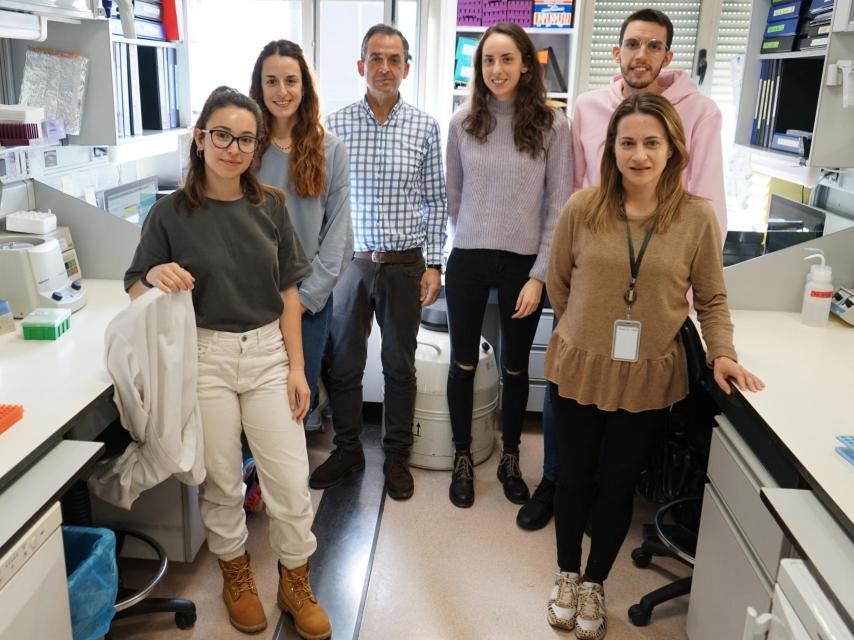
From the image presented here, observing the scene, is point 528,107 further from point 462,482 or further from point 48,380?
point 48,380

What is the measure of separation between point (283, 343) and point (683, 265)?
969mm

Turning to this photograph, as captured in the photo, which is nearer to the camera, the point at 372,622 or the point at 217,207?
the point at 217,207

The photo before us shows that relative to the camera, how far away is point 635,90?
2.30 metres

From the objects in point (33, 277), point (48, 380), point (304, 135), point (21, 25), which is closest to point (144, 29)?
point (21, 25)

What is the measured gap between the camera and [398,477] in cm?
278

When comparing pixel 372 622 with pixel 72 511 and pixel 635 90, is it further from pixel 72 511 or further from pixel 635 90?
pixel 635 90

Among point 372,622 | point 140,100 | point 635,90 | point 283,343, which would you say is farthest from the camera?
point 140,100

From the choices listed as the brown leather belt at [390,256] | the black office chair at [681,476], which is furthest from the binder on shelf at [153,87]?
the black office chair at [681,476]

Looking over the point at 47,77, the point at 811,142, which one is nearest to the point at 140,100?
the point at 47,77

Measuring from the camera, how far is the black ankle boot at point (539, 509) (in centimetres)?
259

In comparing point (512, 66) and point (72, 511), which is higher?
point (512, 66)

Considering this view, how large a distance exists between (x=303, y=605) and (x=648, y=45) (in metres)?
1.77

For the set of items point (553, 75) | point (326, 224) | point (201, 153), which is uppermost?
point (553, 75)

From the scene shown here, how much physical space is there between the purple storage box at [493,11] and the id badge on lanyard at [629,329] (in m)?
1.80
